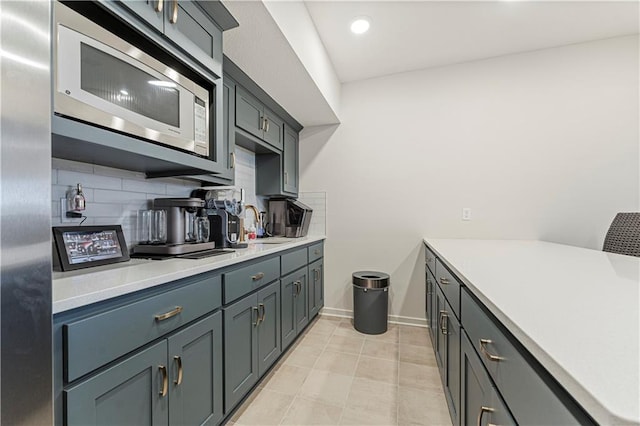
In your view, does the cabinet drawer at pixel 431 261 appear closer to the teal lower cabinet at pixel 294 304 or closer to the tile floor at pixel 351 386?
the tile floor at pixel 351 386

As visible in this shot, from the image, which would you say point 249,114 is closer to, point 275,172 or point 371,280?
point 275,172

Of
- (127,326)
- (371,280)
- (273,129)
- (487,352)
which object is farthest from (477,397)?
(273,129)

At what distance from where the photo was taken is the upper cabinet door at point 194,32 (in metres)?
1.21

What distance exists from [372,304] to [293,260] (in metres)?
0.92

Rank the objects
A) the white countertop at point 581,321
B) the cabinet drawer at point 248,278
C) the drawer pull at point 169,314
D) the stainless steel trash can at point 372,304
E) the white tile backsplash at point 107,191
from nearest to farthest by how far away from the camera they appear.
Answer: the white countertop at point 581,321
the drawer pull at point 169,314
the white tile backsplash at point 107,191
the cabinet drawer at point 248,278
the stainless steel trash can at point 372,304

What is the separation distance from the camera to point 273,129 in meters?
2.64

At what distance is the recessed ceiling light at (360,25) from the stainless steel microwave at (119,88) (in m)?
1.38

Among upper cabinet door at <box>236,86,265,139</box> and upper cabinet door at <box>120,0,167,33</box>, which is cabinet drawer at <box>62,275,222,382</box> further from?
upper cabinet door at <box>236,86,265,139</box>

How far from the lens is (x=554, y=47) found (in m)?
2.48

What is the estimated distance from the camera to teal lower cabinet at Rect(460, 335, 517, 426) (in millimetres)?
734

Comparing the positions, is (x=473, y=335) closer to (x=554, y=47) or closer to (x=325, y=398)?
(x=325, y=398)

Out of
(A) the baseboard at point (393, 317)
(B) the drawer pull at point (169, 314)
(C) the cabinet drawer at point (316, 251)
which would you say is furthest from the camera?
(A) the baseboard at point (393, 317)

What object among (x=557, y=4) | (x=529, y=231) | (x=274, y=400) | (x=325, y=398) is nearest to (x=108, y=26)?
(x=274, y=400)

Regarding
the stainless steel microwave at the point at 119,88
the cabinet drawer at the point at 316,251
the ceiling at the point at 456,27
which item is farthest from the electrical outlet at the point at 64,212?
the ceiling at the point at 456,27
